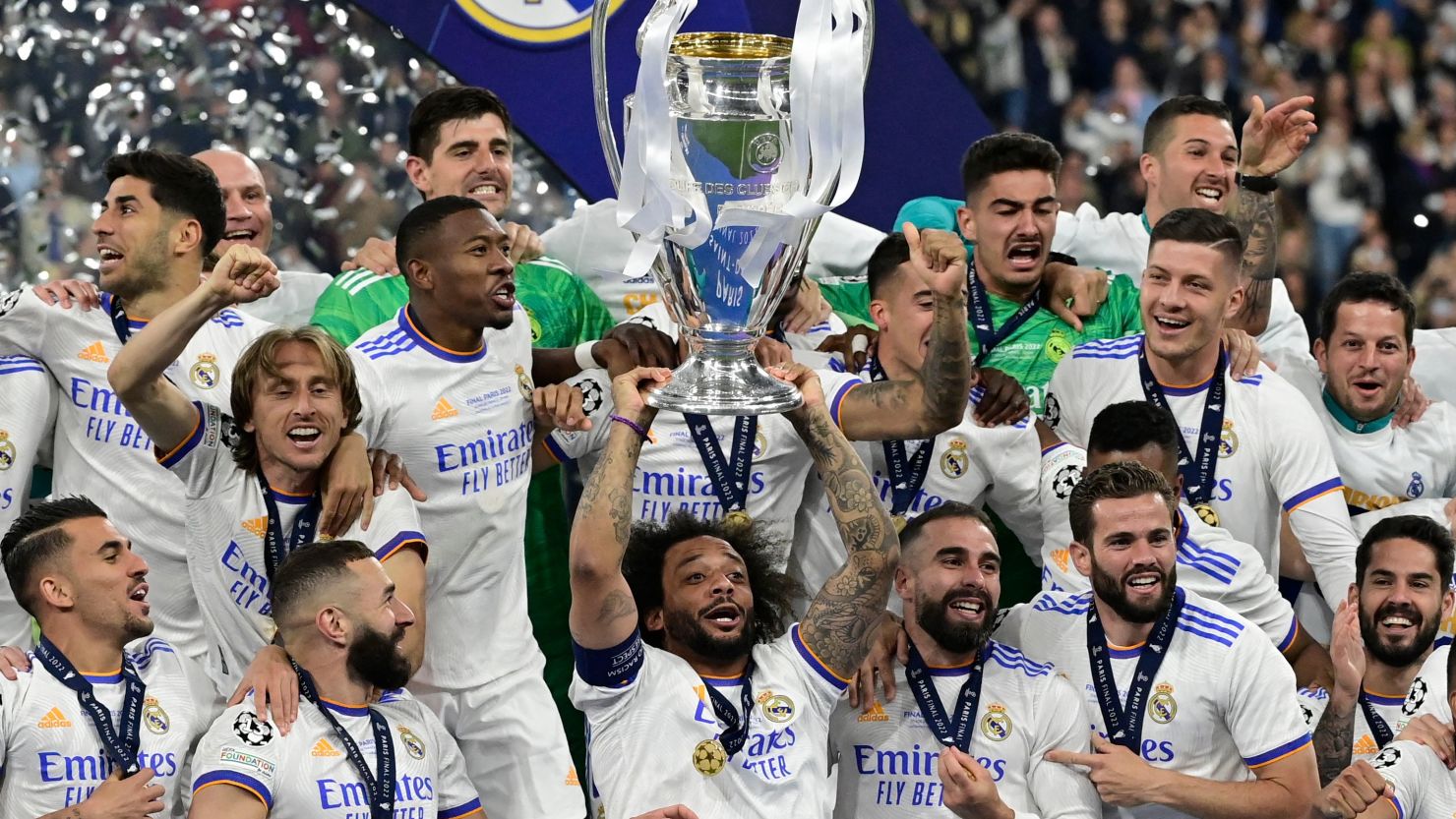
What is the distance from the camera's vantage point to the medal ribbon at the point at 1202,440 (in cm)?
499

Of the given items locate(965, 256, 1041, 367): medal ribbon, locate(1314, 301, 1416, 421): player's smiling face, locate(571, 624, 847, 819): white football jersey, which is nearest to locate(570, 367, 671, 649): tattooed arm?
locate(571, 624, 847, 819): white football jersey

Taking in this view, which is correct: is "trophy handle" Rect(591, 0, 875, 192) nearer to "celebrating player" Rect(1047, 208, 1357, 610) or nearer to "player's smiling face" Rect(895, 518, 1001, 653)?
"player's smiling face" Rect(895, 518, 1001, 653)

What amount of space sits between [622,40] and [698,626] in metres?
2.04

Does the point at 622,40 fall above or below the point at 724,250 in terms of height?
above

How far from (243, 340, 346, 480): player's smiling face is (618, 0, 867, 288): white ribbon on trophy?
2.29 metres

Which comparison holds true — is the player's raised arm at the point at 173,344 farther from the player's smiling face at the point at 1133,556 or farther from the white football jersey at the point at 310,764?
the player's smiling face at the point at 1133,556

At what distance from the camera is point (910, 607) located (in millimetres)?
4637

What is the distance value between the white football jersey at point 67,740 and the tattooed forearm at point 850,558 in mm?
1375

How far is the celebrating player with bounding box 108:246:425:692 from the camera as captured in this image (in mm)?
4258

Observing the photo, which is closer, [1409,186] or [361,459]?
[361,459]

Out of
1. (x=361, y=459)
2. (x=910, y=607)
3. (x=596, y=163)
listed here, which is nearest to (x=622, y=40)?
(x=361, y=459)

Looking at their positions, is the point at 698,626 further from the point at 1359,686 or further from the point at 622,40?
the point at 622,40

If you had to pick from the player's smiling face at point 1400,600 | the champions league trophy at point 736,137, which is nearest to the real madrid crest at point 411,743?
the player's smiling face at point 1400,600

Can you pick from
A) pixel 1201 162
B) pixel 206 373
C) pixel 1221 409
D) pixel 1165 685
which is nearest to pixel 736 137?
pixel 1165 685
